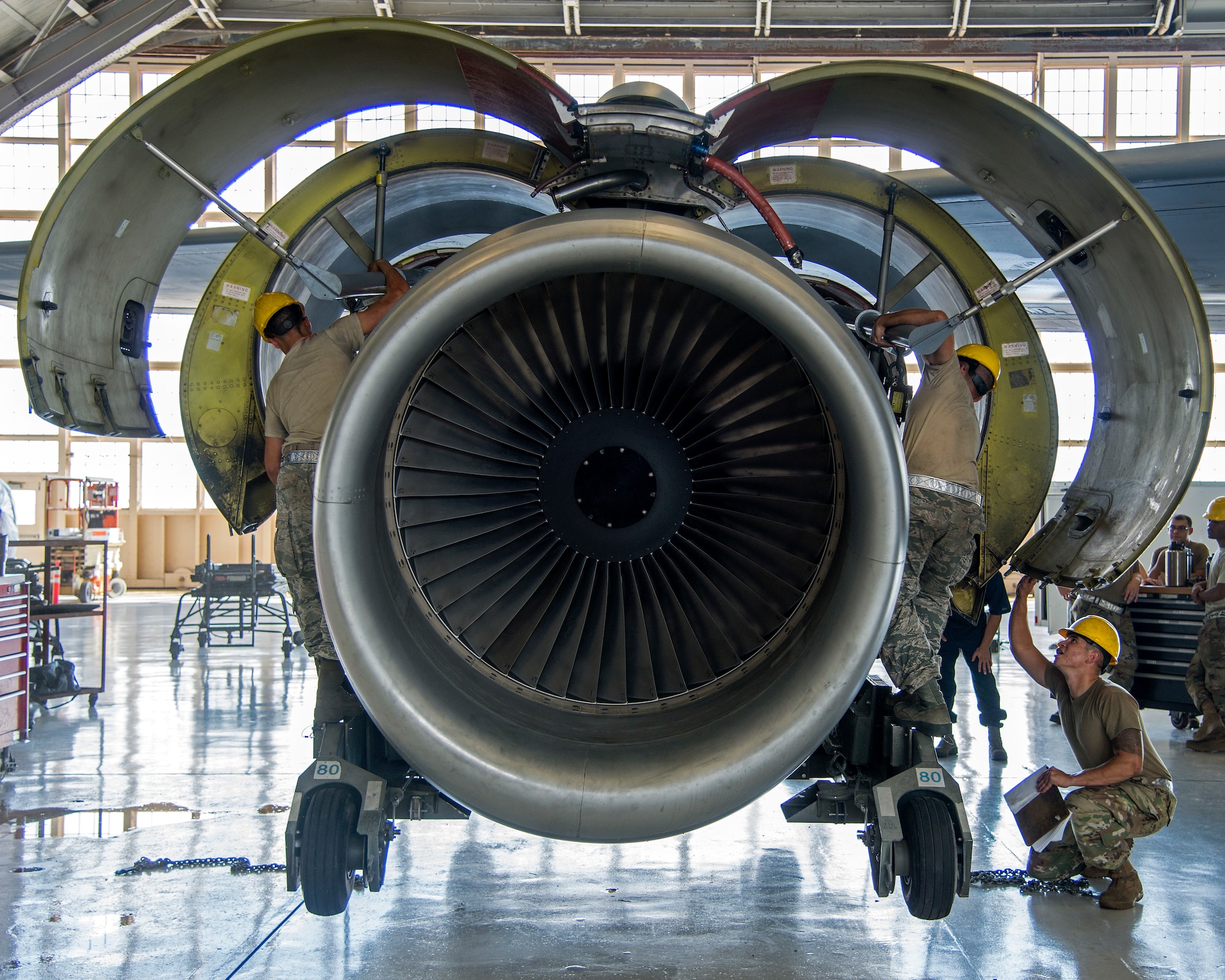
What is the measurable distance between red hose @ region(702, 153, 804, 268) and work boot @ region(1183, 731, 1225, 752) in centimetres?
569

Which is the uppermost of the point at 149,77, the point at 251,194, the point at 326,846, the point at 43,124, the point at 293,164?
the point at 149,77

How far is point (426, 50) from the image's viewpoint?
247cm

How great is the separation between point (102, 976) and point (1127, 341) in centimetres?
347

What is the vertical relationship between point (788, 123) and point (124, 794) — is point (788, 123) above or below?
above

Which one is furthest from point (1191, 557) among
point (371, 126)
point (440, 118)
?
point (371, 126)

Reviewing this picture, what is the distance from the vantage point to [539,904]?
3.48m

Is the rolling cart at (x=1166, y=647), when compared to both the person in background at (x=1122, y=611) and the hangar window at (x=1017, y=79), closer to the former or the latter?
the person in background at (x=1122, y=611)

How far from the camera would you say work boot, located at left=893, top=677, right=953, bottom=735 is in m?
2.75

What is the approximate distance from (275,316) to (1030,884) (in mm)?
3323

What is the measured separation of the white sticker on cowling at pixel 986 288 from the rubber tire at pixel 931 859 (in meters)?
1.55

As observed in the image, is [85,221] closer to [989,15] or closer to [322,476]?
[322,476]

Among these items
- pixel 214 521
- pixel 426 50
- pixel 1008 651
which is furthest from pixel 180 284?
pixel 214 521

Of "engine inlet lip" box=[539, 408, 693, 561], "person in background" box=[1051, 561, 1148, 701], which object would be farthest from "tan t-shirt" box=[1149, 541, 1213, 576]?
"engine inlet lip" box=[539, 408, 693, 561]

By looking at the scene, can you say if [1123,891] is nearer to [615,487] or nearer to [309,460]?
[615,487]
